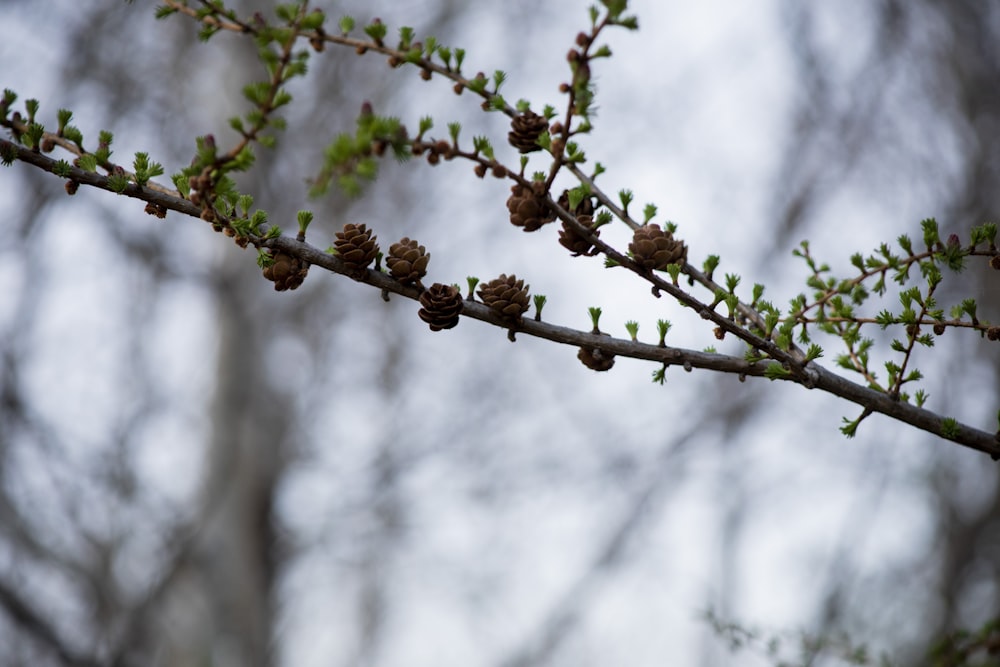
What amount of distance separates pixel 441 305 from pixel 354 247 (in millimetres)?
147

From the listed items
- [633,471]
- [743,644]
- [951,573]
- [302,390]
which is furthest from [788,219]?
[743,644]

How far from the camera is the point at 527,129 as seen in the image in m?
1.22

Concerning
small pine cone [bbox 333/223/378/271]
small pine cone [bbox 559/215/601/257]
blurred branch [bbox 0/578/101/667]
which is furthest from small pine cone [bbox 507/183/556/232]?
blurred branch [bbox 0/578/101/667]

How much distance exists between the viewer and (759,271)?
5797mm

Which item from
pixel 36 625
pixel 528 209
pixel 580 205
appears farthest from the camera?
pixel 36 625

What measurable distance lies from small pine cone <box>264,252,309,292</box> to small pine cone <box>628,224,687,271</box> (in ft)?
1.59

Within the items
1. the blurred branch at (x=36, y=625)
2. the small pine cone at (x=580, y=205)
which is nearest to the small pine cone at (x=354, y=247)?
the small pine cone at (x=580, y=205)

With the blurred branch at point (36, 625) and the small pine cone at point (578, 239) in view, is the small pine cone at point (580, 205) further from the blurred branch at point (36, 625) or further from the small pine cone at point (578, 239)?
the blurred branch at point (36, 625)

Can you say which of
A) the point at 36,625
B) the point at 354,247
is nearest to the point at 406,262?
→ the point at 354,247

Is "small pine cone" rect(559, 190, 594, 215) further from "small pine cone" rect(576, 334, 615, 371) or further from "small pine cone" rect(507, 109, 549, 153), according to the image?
"small pine cone" rect(576, 334, 615, 371)

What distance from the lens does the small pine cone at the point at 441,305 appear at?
1.18 meters

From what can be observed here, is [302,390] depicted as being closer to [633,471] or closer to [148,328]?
[148,328]

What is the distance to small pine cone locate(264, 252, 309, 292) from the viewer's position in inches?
46.3

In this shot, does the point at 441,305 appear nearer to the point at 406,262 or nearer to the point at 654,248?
the point at 406,262
